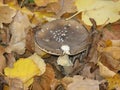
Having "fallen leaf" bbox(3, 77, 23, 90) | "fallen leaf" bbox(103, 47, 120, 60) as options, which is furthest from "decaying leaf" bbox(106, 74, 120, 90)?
"fallen leaf" bbox(3, 77, 23, 90)

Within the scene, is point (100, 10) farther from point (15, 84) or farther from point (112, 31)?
point (15, 84)

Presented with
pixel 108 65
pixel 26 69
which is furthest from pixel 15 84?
pixel 108 65

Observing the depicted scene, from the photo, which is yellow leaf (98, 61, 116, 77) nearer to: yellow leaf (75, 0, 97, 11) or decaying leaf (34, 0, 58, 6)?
yellow leaf (75, 0, 97, 11)

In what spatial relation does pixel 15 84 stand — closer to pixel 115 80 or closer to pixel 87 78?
pixel 87 78

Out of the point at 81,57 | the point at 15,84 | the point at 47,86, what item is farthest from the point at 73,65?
the point at 15,84

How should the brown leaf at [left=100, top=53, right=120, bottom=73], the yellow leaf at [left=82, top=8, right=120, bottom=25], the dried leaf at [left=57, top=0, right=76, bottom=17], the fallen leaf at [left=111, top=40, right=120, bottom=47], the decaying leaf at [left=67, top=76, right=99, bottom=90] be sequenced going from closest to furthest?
1. the decaying leaf at [left=67, top=76, right=99, bottom=90]
2. the brown leaf at [left=100, top=53, right=120, bottom=73]
3. the fallen leaf at [left=111, top=40, right=120, bottom=47]
4. the yellow leaf at [left=82, top=8, right=120, bottom=25]
5. the dried leaf at [left=57, top=0, right=76, bottom=17]

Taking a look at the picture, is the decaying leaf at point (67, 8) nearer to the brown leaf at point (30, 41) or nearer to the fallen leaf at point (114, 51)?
the brown leaf at point (30, 41)
